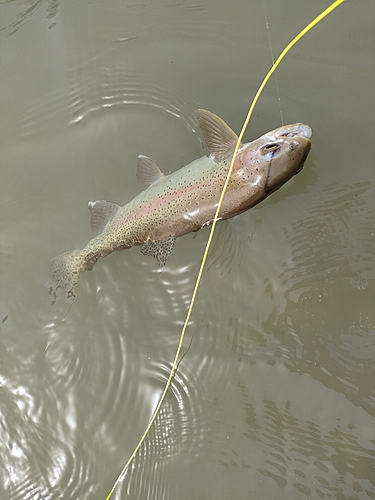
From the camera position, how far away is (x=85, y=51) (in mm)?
4012

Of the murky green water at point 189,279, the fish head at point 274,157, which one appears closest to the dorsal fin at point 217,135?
the fish head at point 274,157

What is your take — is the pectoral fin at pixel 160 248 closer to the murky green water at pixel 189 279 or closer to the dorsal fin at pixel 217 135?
the murky green water at pixel 189 279

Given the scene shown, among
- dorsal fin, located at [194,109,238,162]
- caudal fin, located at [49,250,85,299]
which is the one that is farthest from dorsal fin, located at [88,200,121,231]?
dorsal fin, located at [194,109,238,162]

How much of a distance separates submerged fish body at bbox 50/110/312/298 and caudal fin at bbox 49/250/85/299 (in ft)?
0.54

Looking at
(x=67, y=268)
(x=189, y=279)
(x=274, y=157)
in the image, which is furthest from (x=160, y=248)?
(x=274, y=157)

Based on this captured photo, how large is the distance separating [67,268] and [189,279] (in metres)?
0.99

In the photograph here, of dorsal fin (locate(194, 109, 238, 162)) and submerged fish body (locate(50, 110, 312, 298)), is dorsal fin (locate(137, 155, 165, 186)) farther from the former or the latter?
dorsal fin (locate(194, 109, 238, 162))

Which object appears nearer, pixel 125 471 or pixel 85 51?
pixel 125 471

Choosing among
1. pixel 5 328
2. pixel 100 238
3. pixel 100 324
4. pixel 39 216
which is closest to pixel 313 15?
pixel 100 238

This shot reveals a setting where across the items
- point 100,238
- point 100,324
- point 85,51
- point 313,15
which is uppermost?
point 85,51

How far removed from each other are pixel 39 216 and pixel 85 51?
4.98 ft

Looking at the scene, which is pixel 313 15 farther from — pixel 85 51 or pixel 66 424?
pixel 66 424

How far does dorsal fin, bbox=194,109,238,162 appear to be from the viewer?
119 inches

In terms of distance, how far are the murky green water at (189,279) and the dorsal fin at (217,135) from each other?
589 millimetres
